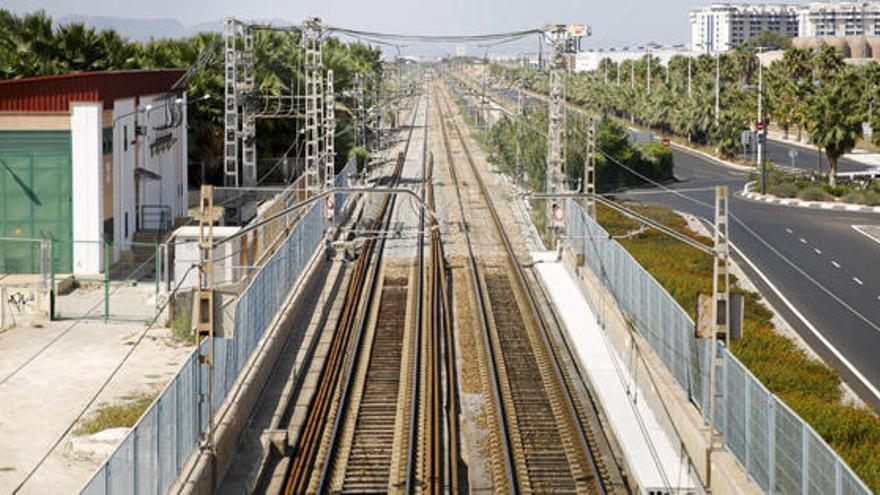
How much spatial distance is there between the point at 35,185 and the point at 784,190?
121 ft

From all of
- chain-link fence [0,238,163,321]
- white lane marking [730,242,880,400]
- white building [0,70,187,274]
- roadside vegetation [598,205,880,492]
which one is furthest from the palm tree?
white building [0,70,187,274]

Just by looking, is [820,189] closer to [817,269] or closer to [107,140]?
[817,269]

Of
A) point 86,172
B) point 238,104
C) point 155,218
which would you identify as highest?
point 238,104

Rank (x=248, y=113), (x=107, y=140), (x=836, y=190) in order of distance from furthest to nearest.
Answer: (x=836, y=190), (x=248, y=113), (x=107, y=140)

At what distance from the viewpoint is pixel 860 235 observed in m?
46.0

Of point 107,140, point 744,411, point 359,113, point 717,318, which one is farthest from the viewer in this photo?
point 359,113

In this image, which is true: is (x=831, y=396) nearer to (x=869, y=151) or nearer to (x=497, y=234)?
(x=497, y=234)

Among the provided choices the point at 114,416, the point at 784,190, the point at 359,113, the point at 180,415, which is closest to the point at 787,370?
the point at 114,416

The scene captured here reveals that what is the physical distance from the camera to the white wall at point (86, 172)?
34.8 m

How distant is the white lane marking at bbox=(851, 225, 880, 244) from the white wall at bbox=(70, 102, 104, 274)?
1064 inches

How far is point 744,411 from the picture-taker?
16.3m

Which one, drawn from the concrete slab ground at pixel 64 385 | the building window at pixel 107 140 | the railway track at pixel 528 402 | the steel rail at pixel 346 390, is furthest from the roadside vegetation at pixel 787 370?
the building window at pixel 107 140

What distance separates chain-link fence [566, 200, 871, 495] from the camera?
43.4 ft

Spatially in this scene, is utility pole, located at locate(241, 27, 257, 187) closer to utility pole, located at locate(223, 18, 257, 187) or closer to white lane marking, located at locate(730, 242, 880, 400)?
utility pole, located at locate(223, 18, 257, 187)
